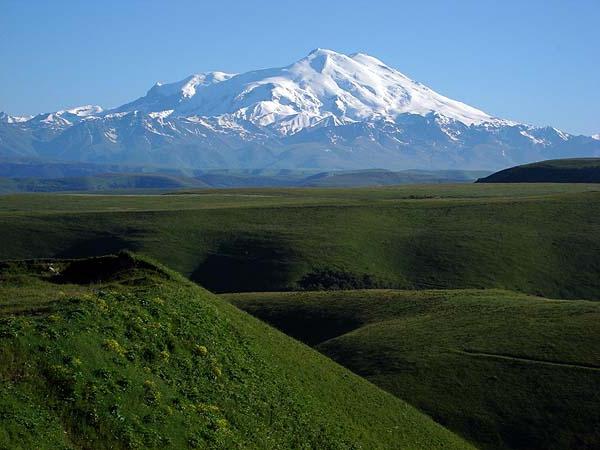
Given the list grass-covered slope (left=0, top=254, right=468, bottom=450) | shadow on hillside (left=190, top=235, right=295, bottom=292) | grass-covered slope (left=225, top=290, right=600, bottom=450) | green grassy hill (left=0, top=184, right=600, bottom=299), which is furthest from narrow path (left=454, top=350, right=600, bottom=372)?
shadow on hillside (left=190, top=235, right=295, bottom=292)

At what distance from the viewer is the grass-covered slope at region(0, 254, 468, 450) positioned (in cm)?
2372

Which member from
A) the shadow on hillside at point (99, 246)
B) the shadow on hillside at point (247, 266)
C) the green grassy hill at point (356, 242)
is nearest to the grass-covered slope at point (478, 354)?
the shadow on hillside at point (247, 266)

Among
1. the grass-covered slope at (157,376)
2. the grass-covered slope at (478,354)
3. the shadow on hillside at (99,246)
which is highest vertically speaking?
the grass-covered slope at (157,376)

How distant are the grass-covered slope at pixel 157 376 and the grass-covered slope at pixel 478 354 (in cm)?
567

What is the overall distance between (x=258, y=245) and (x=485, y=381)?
60.8 m

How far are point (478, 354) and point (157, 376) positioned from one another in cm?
2996

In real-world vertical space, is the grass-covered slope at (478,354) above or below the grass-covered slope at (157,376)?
below

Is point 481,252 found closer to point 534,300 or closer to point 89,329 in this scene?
point 534,300

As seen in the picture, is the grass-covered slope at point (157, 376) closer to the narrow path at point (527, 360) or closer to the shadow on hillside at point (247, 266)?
the narrow path at point (527, 360)

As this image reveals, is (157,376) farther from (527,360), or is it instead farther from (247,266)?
(247,266)

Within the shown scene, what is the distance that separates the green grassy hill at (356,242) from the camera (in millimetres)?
96750

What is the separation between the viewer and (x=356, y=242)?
109562 mm

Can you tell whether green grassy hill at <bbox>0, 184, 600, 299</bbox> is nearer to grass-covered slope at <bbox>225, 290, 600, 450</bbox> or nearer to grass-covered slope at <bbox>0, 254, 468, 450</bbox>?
grass-covered slope at <bbox>225, 290, 600, 450</bbox>

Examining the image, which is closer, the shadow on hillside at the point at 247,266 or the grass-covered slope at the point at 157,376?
the grass-covered slope at the point at 157,376
